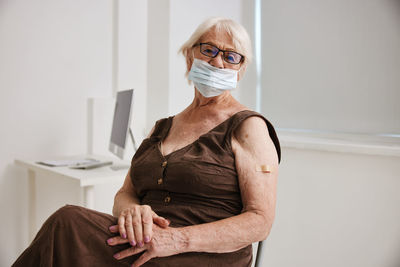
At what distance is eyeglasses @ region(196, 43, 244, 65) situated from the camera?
1364 millimetres

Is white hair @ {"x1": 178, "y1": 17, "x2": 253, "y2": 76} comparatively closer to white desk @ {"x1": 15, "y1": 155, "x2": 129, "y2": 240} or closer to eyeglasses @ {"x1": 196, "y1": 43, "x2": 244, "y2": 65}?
eyeglasses @ {"x1": 196, "y1": 43, "x2": 244, "y2": 65}

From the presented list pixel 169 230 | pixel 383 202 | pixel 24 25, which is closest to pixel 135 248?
pixel 169 230

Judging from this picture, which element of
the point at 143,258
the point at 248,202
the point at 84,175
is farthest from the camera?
the point at 84,175

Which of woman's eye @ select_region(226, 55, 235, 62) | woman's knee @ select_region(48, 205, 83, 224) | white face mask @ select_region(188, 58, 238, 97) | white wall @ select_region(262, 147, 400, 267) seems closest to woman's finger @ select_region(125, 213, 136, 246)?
woman's knee @ select_region(48, 205, 83, 224)

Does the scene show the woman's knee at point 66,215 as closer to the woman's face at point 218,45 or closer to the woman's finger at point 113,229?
the woman's finger at point 113,229

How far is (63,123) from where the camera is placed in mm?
2730

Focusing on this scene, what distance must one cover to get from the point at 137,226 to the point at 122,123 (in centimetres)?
136

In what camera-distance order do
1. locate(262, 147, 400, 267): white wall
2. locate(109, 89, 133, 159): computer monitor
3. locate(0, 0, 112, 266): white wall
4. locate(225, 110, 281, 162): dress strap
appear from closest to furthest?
locate(225, 110, 281, 162): dress strap → locate(262, 147, 400, 267): white wall → locate(109, 89, 133, 159): computer monitor → locate(0, 0, 112, 266): white wall

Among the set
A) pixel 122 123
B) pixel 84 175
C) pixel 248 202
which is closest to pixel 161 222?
pixel 248 202

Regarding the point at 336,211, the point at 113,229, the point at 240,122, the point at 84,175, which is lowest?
the point at 336,211

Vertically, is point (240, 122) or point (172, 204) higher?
point (240, 122)

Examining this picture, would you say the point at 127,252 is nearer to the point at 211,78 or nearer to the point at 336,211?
the point at 211,78

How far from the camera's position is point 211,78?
136 cm

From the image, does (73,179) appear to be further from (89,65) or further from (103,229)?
(89,65)
